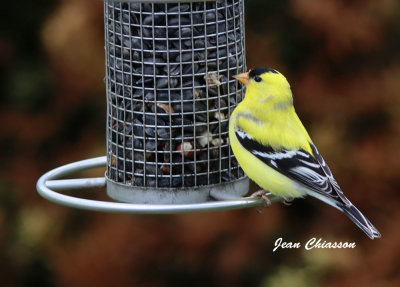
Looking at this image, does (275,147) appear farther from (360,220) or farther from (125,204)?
(125,204)

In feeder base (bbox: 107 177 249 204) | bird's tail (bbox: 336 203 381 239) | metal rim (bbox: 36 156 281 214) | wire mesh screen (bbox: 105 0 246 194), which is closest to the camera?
metal rim (bbox: 36 156 281 214)

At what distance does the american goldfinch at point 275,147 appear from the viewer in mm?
5574

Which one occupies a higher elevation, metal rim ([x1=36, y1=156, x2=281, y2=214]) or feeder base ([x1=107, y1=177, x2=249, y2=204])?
metal rim ([x1=36, y1=156, x2=281, y2=214])

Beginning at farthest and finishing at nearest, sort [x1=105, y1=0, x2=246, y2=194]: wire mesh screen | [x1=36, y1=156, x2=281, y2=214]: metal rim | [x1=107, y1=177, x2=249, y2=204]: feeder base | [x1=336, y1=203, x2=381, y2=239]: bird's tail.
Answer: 1. [x1=107, y1=177, x2=249, y2=204]: feeder base
2. [x1=105, y1=0, x2=246, y2=194]: wire mesh screen
3. [x1=336, y1=203, x2=381, y2=239]: bird's tail
4. [x1=36, y1=156, x2=281, y2=214]: metal rim

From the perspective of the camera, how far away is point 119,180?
5844 millimetres

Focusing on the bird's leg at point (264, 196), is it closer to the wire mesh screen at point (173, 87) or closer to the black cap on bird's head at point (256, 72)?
the wire mesh screen at point (173, 87)

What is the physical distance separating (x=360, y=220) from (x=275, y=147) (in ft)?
2.02

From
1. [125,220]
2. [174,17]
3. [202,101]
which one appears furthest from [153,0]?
[125,220]

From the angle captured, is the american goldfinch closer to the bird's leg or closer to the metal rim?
the bird's leg

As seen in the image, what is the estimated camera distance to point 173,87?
5.56 meters

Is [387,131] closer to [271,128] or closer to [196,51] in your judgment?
[271,128]

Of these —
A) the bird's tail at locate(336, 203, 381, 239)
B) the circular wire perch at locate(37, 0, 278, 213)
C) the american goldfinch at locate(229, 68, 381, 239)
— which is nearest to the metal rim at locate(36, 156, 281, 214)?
the circular wire perch at locate(37, 0, 278, 213)

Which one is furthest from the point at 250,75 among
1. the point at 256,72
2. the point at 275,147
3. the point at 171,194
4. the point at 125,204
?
the point at 125,204

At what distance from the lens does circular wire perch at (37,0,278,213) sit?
5.52 meters
